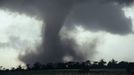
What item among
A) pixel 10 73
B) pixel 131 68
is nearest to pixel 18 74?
pixel 10 73

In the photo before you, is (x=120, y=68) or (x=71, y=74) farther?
(x=71, y=74)

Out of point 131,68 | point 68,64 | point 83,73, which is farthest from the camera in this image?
point 68,64

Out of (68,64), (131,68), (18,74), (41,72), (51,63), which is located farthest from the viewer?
(51,63)

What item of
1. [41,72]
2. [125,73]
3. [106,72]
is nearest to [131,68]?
[125,73]

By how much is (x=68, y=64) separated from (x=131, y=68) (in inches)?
1697

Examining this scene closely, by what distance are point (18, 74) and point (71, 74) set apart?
24338mm

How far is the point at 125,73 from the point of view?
68.0m

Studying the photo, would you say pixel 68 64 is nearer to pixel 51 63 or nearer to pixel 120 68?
pixel 51 63

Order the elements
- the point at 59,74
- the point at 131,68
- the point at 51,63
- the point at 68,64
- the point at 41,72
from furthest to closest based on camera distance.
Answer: the point at 51,63
the point at 68,64
the point at 41,72
the point at 59,74
the point at 131,68

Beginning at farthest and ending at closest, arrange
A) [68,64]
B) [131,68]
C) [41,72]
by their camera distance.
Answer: [68,64], [41,72], [131,68]

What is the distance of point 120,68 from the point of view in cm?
6931

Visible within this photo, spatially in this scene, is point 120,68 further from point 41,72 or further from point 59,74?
point 41,72

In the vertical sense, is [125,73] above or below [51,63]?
below

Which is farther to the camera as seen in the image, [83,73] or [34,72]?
[34,72]
